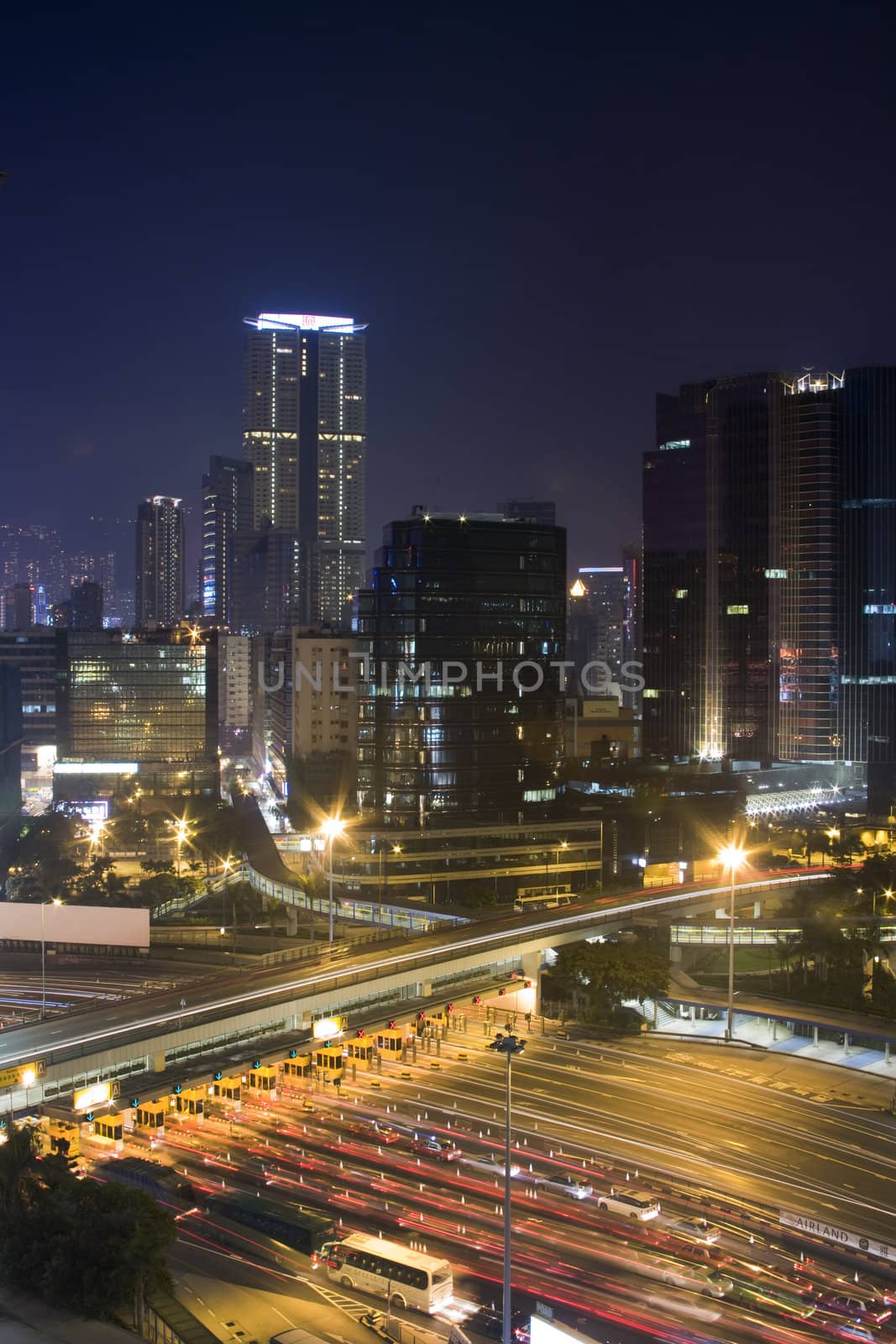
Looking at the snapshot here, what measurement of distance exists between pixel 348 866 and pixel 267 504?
140379 millimetres

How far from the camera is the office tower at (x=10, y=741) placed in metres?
68.3

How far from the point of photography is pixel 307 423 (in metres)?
186

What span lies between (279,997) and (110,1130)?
201 inches

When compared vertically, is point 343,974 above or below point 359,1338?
above

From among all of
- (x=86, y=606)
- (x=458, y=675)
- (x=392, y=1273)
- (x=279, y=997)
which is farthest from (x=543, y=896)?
(x=86, y=606)

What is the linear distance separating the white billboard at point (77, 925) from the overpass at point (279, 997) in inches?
299

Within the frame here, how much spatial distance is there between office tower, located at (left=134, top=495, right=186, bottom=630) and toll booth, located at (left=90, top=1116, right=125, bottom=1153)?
478 ft

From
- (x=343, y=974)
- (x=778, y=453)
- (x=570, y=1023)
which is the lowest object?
(x=570, y=1023)

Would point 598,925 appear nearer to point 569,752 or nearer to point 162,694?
point 569,752

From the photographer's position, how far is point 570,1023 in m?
33.2

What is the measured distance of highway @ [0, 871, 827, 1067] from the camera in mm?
25016

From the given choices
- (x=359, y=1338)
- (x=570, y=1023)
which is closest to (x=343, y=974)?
(x=570, y=1023)

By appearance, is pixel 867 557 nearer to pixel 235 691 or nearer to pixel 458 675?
pixel 458 675

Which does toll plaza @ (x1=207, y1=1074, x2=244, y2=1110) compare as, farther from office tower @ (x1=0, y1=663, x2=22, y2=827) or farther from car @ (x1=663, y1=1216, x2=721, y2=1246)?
office tower @ (x1=0, y1=663, x2=22, y2=827)
